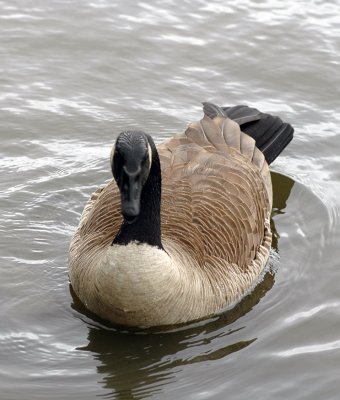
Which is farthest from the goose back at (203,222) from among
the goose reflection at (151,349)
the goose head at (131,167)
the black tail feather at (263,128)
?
the goose head at (131,167)

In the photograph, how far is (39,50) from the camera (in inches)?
510

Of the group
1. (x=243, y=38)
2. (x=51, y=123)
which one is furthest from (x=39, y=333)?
(x=243, y=38)

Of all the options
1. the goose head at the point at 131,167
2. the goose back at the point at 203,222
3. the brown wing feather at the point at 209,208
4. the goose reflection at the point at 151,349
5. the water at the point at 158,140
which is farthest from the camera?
the brown wing feather at the point at 209,208

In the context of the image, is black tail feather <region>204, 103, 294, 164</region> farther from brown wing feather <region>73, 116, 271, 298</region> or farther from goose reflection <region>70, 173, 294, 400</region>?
goose reflection <region>70, 173, 294, 400</region>

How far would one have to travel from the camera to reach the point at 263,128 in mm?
10562

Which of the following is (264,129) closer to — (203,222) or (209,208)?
(209,208)

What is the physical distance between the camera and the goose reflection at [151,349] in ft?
25.7

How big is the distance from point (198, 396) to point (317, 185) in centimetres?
379

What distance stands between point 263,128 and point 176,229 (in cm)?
235

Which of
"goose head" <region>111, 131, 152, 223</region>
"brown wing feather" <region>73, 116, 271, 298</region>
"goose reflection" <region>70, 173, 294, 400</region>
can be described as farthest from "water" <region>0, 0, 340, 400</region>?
"goose head" <region>111, 131, 152, 223</region>

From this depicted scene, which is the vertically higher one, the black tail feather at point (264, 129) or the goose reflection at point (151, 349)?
the black tail feather at point (264, 129)

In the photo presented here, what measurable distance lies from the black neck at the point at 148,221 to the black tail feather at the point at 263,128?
2.53 metres

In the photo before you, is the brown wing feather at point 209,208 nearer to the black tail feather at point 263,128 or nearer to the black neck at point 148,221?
the black neck at point 148,221

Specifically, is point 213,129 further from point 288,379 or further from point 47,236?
point 288,379
